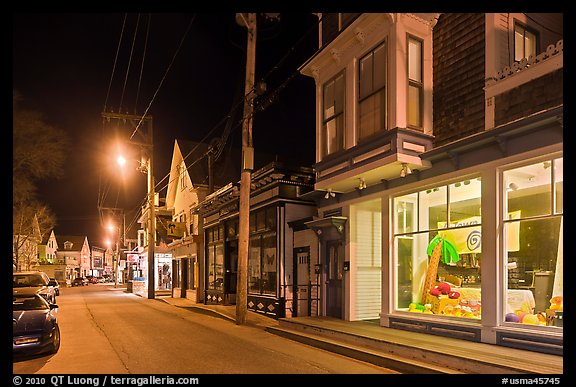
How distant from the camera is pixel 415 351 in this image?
8.73 meters

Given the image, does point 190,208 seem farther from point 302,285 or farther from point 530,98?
point 530,98

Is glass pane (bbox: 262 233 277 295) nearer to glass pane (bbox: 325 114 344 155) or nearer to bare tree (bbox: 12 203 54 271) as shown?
glass pane (bbox: 325 114 344 155)

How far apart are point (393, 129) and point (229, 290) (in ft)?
44.9

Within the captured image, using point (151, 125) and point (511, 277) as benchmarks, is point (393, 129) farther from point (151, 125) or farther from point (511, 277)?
point (151, 125)

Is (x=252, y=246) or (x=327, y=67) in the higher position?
(x=327, y=67)

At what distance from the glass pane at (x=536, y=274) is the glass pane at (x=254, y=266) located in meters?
11.0

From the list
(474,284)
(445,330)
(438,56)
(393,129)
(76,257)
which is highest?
(438,56)

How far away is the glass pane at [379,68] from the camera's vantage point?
11461 millimetres

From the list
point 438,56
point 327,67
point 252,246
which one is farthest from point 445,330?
point 252,246

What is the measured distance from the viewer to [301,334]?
1220cm

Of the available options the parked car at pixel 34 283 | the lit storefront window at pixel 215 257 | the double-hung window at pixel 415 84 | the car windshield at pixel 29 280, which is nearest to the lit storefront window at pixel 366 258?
the double-hung window at pixel 415 84

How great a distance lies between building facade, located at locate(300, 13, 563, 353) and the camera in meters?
8.74

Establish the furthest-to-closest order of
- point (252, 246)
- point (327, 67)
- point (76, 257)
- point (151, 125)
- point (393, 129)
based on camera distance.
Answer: point (76, 257) → point (151, 125) → point (252, 246) → point (327, 67) → point (393, 129)

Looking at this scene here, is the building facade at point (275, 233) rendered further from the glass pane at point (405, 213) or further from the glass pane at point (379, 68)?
the glass pane at point (379, 68)
